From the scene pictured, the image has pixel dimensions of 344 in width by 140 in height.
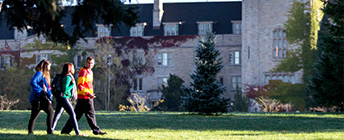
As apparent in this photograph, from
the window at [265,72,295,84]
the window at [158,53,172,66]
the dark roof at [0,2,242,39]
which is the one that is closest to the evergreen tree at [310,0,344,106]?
the window at [265,72,295,84]

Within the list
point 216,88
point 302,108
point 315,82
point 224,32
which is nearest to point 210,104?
point 216,88

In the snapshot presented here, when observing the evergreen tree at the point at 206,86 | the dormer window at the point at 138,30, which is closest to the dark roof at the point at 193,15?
the dormer window at the point at 138,30

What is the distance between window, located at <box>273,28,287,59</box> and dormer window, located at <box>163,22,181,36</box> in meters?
12.0

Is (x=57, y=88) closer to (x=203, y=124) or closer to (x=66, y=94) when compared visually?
(x=66, y=94)

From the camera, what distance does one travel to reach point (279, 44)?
46.8 metres

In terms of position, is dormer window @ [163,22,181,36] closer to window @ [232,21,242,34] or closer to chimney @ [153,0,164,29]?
chimney @ [153,0,164,29]

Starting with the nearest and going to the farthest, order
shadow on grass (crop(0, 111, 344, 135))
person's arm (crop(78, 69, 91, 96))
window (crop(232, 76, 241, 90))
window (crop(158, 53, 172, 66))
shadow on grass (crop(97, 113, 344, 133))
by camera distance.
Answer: person's arm (crop(78, 69, 91, 96)) < shadow on grass (crop(0, 111, 344, 135)) < shadow on grass (crop(97, 113, 344, 133)) < window (crop(232, 76, 241, 90)) < window (crop(158, 53, 172, 66))

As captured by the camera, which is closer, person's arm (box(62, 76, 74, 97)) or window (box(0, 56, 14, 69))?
person's arm (box(62, 76, 74, 97))

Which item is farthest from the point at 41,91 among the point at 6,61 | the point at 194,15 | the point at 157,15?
the point at 6,61

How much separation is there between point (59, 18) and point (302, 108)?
34281 millimetres

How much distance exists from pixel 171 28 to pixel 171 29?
0.37 feet

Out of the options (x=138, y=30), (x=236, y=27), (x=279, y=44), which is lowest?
(x=279, y=44)

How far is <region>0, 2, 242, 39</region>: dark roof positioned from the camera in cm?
5591

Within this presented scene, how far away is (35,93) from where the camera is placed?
1224 cm
